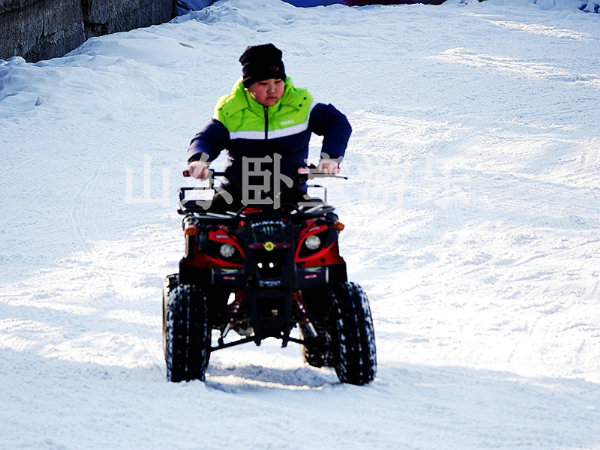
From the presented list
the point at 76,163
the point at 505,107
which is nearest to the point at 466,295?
the point at 76,163

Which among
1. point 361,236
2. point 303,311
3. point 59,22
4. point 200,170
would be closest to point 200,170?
point 200,170

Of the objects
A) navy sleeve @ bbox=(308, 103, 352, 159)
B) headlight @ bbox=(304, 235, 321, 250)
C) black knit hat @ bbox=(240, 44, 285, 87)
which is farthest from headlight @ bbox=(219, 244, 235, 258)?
black knit hat @ bbox=(240, 44, 285, 87)

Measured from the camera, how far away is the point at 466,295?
708 cm

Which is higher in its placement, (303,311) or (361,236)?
(303,311)

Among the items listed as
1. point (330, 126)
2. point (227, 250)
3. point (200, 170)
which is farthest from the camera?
point (330, 126)

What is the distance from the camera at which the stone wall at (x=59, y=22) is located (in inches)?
625

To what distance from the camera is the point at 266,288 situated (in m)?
4.34

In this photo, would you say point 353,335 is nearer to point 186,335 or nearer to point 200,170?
point 186,335

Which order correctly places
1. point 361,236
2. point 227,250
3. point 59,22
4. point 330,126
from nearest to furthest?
point 227,250 < point 330,126 < point 361,236 < point 59,22

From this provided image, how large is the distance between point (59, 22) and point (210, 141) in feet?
45.1

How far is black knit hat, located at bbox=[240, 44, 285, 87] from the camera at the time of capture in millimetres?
4523

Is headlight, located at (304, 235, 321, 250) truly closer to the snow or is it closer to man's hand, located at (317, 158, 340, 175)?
man's hand, located at (317, 158, 340, 175)

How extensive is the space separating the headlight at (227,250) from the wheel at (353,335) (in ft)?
1.67

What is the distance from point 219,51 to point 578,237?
10.7 metres
